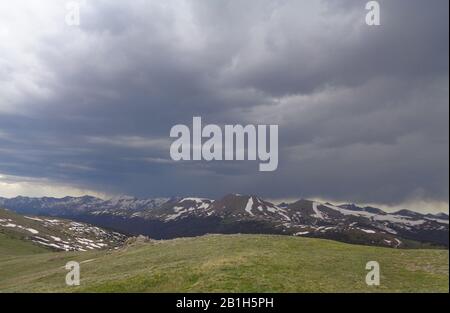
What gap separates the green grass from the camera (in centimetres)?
3934

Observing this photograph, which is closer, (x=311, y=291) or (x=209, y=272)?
(x=311, y=291)

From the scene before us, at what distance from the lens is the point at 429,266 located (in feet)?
158

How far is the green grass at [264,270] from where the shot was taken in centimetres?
3934

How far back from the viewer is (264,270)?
142ft

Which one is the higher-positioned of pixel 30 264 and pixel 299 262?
pixel 299 262

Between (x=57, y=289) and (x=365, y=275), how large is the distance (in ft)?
107
